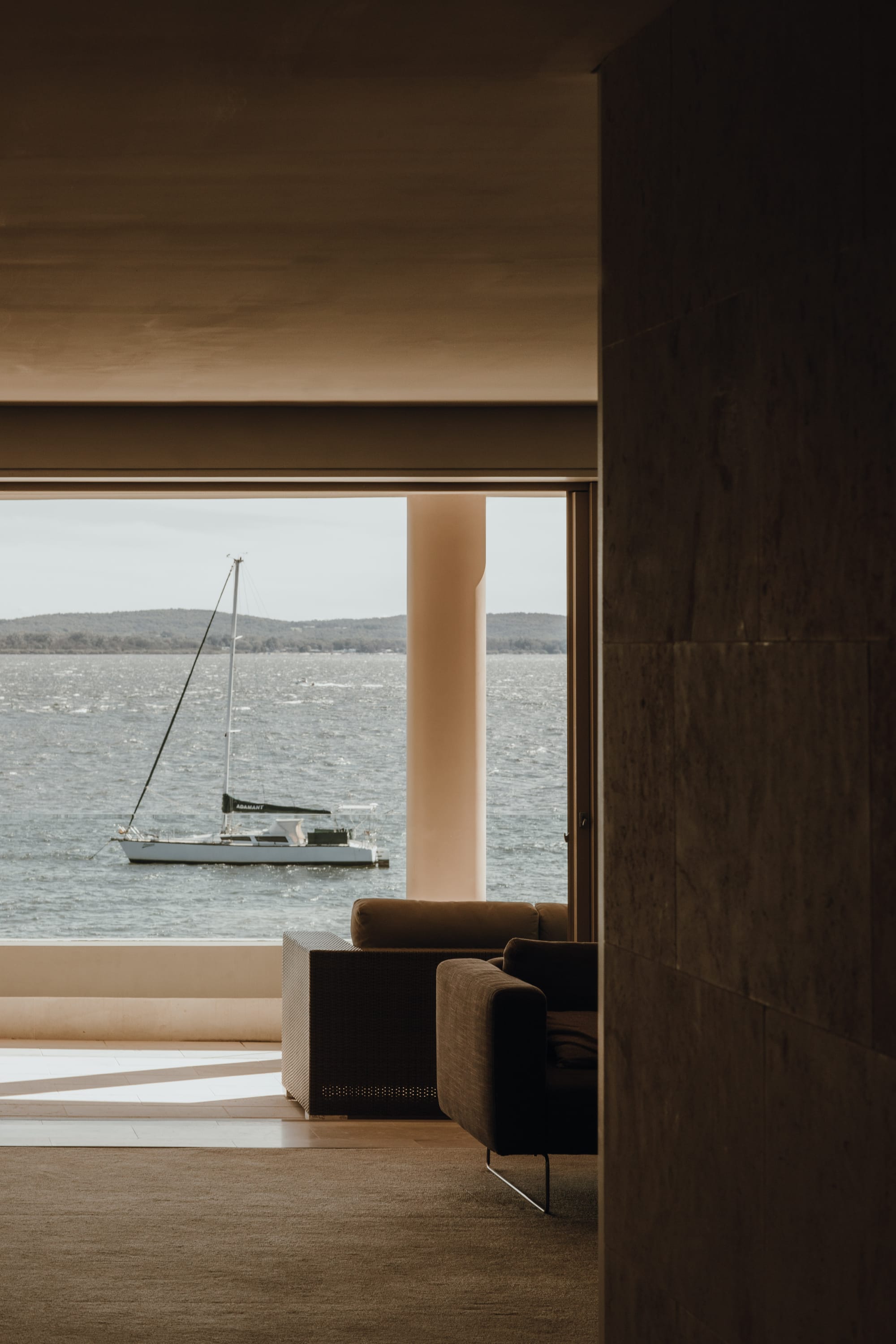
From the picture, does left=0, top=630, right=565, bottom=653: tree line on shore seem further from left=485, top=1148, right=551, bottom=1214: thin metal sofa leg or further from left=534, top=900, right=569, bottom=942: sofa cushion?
left=485, top=1148, right=551, bottom=1214: thin metal sofa leg

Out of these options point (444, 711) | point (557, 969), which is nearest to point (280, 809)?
point (444, 711)

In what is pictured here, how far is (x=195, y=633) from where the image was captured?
134 feet

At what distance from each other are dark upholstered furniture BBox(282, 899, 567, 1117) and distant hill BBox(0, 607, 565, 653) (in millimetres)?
33496

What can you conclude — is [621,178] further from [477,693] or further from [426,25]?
[477,693]

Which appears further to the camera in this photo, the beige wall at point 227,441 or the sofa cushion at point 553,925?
the beige wall at point 227,441

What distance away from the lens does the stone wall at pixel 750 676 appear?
173cm

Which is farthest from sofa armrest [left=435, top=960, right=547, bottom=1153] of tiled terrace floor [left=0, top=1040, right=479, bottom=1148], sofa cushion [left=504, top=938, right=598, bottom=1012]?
tiled terrace floor [left=0, top=1040, right=479, bottom=1148]

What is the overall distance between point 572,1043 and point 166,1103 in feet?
6.84

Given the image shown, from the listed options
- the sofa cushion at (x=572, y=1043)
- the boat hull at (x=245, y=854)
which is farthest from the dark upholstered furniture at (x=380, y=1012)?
the boat hull at (x=245, y=854)

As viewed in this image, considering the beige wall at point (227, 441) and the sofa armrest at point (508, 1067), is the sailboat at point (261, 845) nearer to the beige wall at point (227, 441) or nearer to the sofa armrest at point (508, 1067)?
the beige wall at point (227, 441)

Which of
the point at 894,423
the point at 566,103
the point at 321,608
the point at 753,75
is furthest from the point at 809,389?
the point at 321,608

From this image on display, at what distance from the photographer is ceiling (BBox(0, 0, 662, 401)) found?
2400mm

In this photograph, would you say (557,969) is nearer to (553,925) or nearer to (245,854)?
(553,925)

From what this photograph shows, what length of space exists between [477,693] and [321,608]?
33264 millimetres
